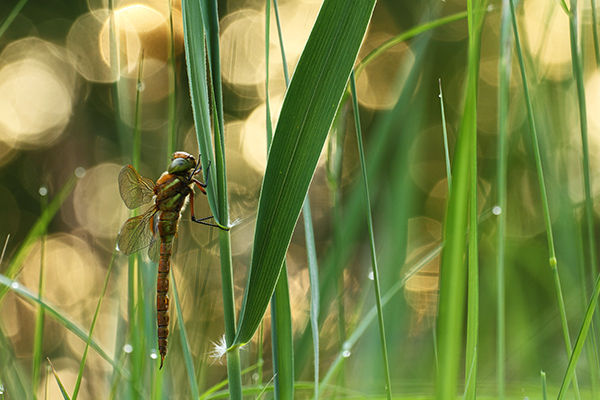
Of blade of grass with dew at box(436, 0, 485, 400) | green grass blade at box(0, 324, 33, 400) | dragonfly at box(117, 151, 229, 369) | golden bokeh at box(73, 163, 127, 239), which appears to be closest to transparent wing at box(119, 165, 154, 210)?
dragonfly at box(117, 151, 229, 369)

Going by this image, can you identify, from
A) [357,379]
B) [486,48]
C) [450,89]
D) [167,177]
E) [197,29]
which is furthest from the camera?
[450,89]

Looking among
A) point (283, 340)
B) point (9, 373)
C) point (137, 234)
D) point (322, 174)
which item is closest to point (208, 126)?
point (283, 340)

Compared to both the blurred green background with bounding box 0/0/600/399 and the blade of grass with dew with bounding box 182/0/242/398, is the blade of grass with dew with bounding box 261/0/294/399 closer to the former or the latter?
the blade of grass with dew with bounding box 182/0/242/398

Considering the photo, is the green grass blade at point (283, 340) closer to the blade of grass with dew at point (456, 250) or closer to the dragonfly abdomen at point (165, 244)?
the blade of grass with dew at point (456, 250)

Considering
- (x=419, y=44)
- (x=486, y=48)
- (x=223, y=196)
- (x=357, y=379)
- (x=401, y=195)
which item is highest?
(x=486, y=48)

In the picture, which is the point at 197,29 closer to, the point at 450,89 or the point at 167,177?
the point at 167,177

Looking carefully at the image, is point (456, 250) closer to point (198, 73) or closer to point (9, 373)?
point (198, 73)

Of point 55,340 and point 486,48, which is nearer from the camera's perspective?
point 486,48

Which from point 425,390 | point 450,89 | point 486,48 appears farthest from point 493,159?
point 450,89

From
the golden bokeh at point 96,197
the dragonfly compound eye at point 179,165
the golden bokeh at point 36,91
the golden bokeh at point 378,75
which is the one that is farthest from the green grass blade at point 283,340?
the golden bokeh at point 36,91
